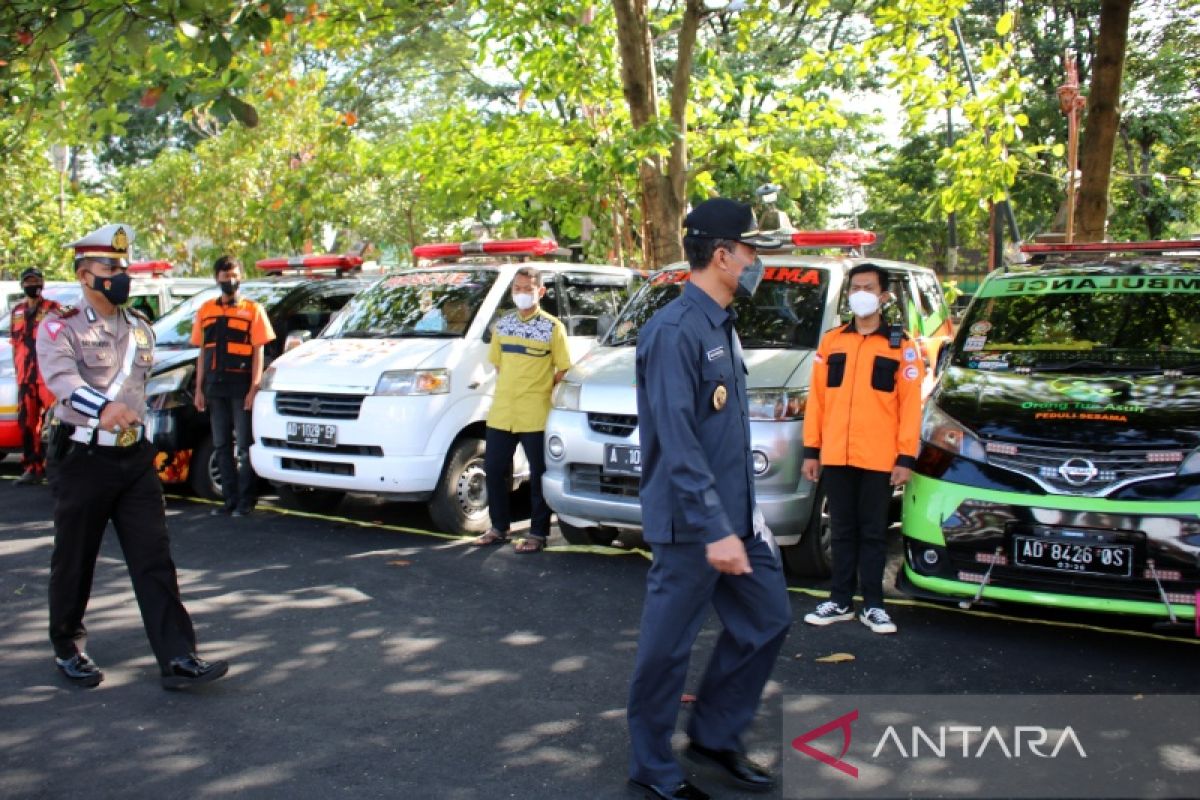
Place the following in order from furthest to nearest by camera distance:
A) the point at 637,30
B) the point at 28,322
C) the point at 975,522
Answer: the point at 637,30 → the point at 28,322 → the point at 975,522

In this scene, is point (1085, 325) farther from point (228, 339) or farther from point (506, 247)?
point (228, 339)

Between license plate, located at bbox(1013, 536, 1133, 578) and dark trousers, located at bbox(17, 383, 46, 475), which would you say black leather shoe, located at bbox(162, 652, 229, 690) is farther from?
dark trousers, located at bbox(17, 383, 46, 475)

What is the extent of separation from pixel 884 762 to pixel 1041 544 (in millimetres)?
1541

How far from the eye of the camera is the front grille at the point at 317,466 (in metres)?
8.02

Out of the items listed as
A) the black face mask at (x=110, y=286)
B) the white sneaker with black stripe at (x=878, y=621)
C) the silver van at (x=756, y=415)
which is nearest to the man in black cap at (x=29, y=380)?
the silver van at (x=756, y=415)

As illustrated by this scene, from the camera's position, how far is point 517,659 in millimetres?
5445

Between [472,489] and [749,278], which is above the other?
[749,278]

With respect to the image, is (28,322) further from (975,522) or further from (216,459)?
(975,522)

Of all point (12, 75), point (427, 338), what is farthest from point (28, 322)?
point (427, 338)

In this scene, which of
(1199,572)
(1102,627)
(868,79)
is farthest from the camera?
(868,79)

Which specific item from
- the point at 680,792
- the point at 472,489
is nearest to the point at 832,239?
the point at 472,489

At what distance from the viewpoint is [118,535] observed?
5.09m

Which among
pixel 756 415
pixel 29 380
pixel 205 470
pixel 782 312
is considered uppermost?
pixel 782 312

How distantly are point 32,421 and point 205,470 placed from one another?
2.12 meters
